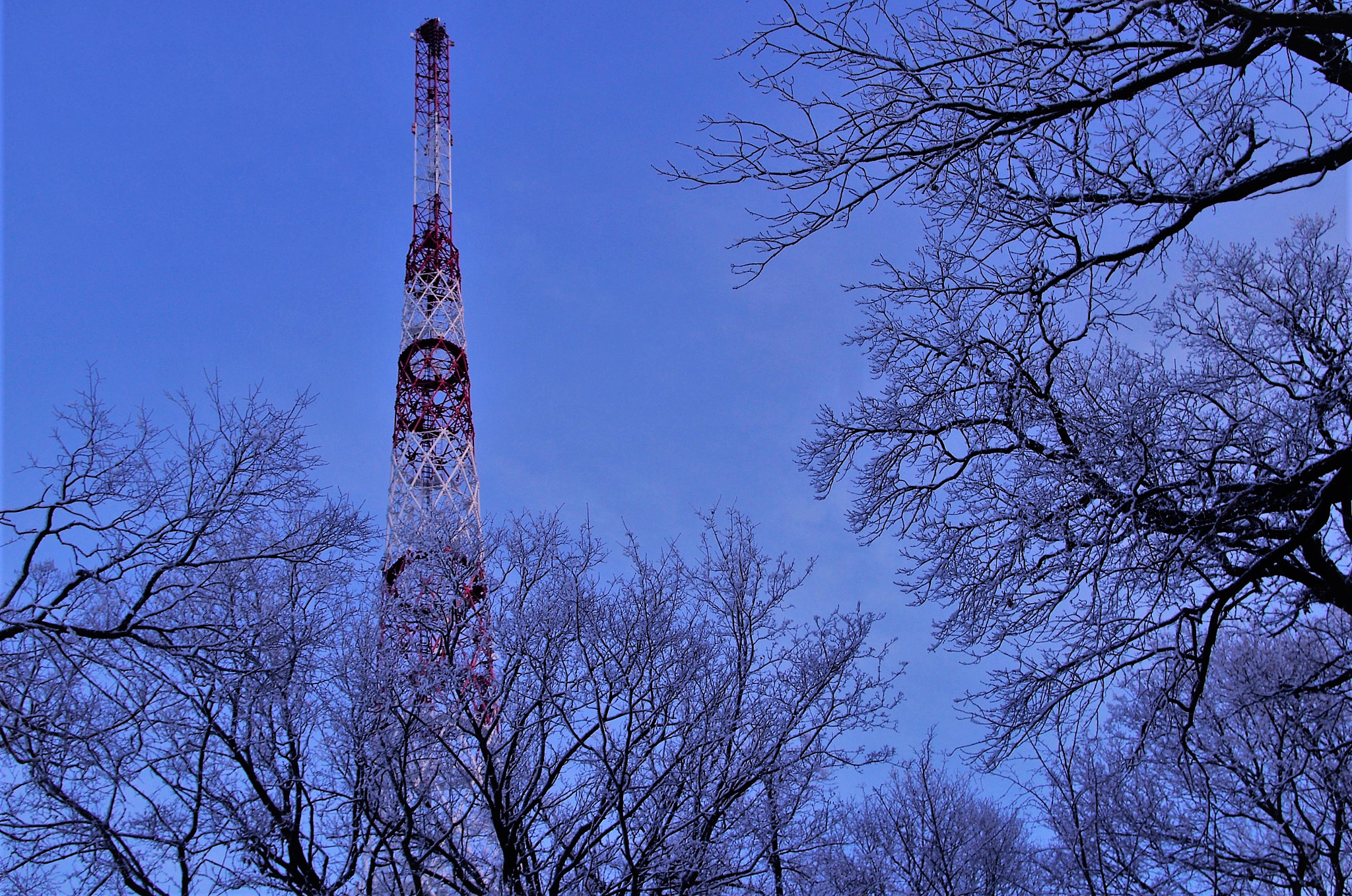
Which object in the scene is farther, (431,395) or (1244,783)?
(431,395)

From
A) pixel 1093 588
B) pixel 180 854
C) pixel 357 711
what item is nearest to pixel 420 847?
pixel 357 711

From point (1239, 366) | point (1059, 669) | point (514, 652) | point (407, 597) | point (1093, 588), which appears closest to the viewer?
point (1093, 588)

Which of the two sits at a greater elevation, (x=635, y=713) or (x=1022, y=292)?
(x=1022, y=292)

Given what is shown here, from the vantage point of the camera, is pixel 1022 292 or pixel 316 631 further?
pixel 316 631

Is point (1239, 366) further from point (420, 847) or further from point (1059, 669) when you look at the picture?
point (420, 847)

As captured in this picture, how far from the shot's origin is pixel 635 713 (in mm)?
8992

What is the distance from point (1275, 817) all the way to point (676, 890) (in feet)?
23.6

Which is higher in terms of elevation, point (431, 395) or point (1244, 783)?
point (431, 395)

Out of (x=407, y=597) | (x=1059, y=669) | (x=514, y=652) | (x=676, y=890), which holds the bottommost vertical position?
(x=676, y=890)

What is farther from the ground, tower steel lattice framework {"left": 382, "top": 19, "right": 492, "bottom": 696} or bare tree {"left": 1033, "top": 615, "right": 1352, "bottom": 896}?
tower steel lattice framework {"left": 382, "top": 19, "right": 492, "bottom": 696}

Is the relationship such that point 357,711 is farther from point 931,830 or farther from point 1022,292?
point 931,830

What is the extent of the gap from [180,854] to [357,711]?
1.79m

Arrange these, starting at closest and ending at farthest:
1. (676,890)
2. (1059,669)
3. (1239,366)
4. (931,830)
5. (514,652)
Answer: (1059,669) → (1239,366) → (676,890) → (514,652) → (931,830)

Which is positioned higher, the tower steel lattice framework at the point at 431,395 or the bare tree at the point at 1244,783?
the tower steel lattice framework at the point at 431,395
